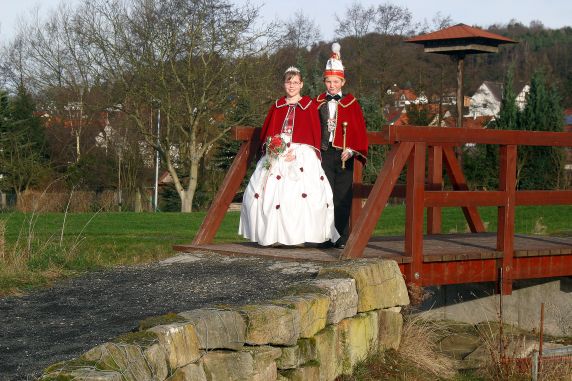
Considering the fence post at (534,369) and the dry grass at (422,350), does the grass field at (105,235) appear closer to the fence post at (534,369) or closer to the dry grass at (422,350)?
the dry grass at (422,350)

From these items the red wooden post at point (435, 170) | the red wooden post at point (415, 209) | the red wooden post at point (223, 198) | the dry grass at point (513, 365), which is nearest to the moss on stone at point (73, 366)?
the red wooden post at point (415, 209)

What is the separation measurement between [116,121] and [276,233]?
35211 millimetres

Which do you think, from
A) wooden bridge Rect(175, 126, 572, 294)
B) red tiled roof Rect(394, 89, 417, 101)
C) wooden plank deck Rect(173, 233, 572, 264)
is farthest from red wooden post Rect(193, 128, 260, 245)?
red tiled roof Rect(394, 89, 417, 101)

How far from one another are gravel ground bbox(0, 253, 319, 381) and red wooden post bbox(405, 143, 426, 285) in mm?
787

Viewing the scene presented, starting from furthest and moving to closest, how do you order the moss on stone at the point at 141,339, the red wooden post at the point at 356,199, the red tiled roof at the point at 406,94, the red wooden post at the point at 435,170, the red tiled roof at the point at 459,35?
1. the red tiled roof at the point at 406,94
2. the red tiled roof at the point at 459,35
3. the red wooden post at the point at 435,170
4. the red wooden post at the point at 356,199
5. the moss on stone at the point at 141,339

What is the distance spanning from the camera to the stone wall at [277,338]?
4.17 m

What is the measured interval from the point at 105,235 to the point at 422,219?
30.0 ft

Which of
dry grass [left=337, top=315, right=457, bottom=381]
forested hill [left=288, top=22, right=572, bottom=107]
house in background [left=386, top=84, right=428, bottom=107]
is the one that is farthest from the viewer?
house in background [left=386, top=84, right=428, bottom=107]

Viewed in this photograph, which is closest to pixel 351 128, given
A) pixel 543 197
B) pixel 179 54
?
pixel 543 197

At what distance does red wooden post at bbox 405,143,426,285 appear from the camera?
24.7 feet

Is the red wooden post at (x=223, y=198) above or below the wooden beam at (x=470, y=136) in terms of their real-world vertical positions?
below

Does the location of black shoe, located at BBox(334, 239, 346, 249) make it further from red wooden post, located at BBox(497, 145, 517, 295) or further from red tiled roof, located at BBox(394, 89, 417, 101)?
red tiled roof, located at BBox(394, 89, 417, 101)

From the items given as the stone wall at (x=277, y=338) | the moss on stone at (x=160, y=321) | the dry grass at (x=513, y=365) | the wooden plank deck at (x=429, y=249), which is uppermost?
the wooden plank deck at (x=429, y=249)

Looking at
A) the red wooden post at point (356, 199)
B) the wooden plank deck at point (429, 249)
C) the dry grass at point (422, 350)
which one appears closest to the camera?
the dry grass at point (422, 350)
